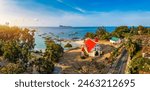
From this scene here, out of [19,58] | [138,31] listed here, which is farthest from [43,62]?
[138,31]

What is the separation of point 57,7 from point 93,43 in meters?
7.42

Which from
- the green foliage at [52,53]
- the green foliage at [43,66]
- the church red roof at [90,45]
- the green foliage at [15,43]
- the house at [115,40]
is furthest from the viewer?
the house at [115,40]

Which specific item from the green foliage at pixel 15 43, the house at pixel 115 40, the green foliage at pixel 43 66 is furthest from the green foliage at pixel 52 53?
the house at pixel 115 40

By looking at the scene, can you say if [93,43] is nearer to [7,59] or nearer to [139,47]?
[139,47]

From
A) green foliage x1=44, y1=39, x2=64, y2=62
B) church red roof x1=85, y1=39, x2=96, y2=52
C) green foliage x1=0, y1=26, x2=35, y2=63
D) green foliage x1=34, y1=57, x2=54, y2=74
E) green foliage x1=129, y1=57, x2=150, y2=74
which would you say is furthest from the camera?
church red roof x1=85, y1=39, x2=96, y2=52

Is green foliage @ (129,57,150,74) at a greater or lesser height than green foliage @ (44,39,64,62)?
greater

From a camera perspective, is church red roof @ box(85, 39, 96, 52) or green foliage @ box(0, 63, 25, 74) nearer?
green foliage @ box(0, 63, 25, 74)

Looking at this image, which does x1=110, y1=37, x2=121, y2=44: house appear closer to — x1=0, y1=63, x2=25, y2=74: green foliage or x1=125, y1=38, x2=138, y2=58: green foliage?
x1=125, y1=38, x2=138, y2=58: green foliage

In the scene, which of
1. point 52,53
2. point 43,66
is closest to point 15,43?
point 52,53

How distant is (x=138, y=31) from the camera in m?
29.2

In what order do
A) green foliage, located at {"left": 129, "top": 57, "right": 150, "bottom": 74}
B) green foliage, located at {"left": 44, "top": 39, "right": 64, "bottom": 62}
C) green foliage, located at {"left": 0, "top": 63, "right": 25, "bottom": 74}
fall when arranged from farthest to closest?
1. green foliage, located at {"left": 44, "top": 39, "right": 64, "bottom": 62}
2. green foliage, located at {"left": 129, "top": 57, "right": 150, "bottom": 74}
3. green foliage, located at {"left": 0, "top": 63, "right": 25, "bottom": 74}

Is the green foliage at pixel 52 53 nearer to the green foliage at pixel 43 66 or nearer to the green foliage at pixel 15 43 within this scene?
the green foliage at pixel 15 43

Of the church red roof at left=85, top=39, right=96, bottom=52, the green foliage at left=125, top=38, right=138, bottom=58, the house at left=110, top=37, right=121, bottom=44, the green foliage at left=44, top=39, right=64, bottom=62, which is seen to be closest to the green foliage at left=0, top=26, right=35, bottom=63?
the green foliage at left=44, top=39, right=64, bottom=62

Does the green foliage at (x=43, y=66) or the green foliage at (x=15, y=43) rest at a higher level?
the green foliage at (x=15, y=43)
